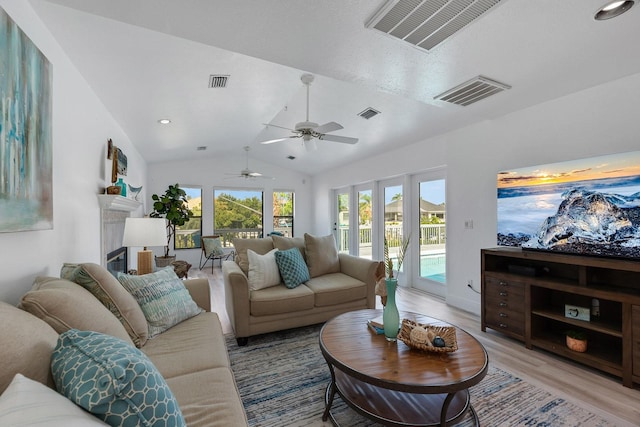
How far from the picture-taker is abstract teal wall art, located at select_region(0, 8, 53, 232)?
4.06 ft

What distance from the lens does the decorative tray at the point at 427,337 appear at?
168 cm

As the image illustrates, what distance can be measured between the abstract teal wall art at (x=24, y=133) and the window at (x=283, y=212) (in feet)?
20.8

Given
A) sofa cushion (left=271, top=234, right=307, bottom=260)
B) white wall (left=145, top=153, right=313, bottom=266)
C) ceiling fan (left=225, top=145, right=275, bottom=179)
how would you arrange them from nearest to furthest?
1. sofa cushion (left=271, top=234, right=307, bottom=260)
2. ceiling fan (left=225, top=145, right=275, bottom=179)
3. white wall (left=145, top=153, right=313, bottom=266)

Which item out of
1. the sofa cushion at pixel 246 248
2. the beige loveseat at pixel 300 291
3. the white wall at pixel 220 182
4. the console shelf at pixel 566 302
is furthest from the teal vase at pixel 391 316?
the white wall at pixel 220 182

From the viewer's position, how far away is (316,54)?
2123 millimetres

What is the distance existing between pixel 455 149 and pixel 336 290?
247cm

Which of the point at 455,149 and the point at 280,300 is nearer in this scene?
the point at 280,300

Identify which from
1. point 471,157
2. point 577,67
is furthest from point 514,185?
point 577,67

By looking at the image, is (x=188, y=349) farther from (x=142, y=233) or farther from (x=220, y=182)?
(x=220, y=182)

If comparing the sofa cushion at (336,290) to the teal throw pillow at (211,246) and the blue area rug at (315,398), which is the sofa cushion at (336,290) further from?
the teal throw pillow at (211,246)

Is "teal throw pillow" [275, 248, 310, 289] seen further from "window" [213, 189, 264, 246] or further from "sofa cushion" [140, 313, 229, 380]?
"window" [213, 189, 264, 246]

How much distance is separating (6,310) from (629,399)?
131 inches

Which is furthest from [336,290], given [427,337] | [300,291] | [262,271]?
[427,337]

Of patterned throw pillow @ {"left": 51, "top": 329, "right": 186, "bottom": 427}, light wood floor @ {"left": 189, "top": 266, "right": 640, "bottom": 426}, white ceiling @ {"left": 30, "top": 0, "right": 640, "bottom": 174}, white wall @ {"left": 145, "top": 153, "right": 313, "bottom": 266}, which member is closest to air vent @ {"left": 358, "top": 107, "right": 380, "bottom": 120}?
white ceiling @ {"left": 30, "top": 0, "right": 640, "bottom": 174}
